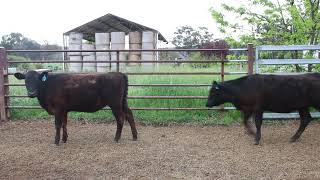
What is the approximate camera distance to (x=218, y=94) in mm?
7773

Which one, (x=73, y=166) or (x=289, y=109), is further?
(x=289, y=109)

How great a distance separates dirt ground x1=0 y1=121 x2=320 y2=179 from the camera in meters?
5.48

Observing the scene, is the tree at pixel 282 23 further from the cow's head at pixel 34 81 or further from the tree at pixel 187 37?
the tree at pixel 187 37

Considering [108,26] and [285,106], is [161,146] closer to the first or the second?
[285,106]

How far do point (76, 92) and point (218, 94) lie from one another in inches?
103

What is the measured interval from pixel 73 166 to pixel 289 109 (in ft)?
13.1

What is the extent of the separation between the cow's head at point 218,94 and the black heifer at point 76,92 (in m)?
1.68

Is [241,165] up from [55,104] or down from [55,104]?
down

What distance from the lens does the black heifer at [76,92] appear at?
7.38 metres

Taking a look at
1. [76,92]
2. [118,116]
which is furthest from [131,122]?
[76,92]

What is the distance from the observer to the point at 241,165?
5836mm

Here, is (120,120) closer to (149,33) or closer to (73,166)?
(73,166)

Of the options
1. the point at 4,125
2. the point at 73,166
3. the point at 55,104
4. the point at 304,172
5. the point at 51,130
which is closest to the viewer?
the point at 304,172

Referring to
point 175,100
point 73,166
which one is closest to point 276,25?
point 175,100
